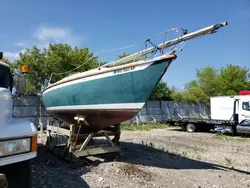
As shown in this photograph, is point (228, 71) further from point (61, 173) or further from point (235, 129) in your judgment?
point (61, 173)

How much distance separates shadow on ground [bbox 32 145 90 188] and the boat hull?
137 cm

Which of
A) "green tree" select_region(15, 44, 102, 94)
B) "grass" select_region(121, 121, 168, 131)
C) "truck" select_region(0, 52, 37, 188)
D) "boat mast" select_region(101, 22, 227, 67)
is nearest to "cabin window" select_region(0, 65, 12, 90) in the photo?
"truck" select_region(0, 52, 37, 188)

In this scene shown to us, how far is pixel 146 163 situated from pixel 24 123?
3.87 meters

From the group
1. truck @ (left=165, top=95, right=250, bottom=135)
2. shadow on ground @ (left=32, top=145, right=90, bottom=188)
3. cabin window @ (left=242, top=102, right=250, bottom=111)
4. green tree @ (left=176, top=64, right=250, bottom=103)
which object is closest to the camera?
shadow on ground @ (left=32, top=145, right=90, bottom=188)

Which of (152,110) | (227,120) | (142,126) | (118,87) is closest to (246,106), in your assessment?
(227,120)

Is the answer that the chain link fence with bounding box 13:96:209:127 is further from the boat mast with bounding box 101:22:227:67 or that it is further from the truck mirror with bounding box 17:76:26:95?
the truck mirror with bounding box 17:76:26:95

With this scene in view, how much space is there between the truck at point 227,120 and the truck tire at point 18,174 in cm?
1310

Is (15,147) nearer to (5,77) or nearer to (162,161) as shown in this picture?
(5,77)

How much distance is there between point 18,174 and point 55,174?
2.30 metres

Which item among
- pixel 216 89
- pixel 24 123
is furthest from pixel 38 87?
pixel 216 89

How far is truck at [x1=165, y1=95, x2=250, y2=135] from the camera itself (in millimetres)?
14312

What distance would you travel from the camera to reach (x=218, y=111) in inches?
703

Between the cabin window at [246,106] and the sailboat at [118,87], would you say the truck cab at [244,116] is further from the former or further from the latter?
the sailboat at [118,87]

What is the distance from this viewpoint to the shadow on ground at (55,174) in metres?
4.60
